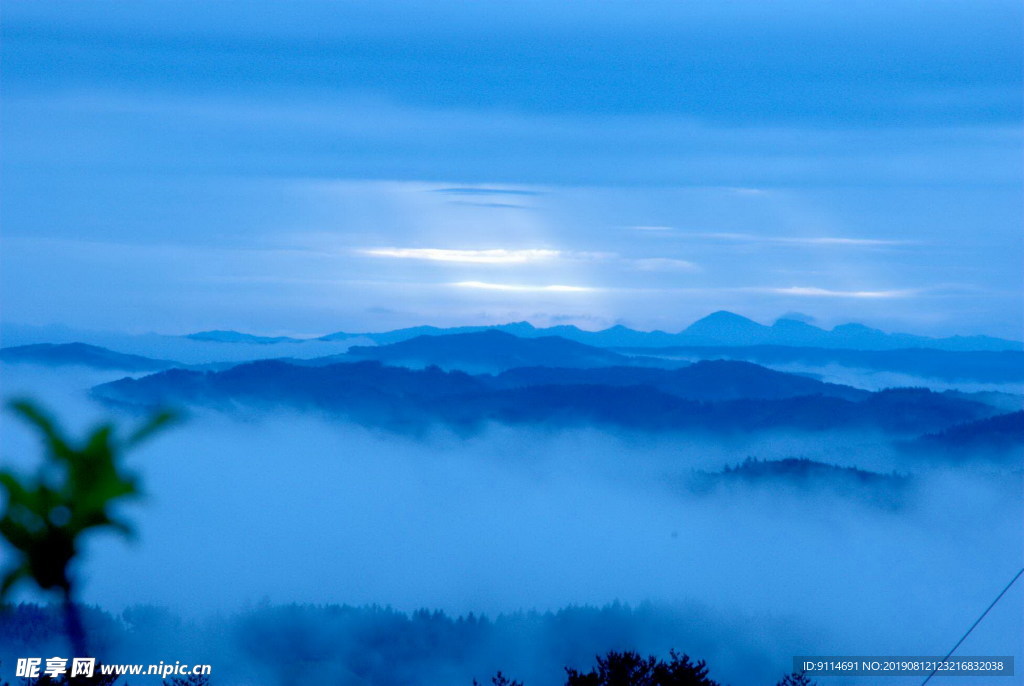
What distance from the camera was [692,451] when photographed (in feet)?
618

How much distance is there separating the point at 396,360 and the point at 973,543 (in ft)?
335

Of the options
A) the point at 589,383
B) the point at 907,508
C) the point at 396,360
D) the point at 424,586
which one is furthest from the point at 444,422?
the point at 907,508

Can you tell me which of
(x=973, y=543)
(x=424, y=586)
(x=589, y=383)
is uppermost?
(x=589, y=383)

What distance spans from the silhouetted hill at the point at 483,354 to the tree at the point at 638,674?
16451 centimetres

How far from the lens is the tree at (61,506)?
691 inches

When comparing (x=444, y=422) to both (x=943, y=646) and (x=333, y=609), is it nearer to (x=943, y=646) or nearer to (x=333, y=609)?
(x=333, y=609)

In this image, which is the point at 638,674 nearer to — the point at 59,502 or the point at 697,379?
the point at 59,502

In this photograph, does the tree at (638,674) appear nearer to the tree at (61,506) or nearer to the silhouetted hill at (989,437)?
the tree at (61,506)

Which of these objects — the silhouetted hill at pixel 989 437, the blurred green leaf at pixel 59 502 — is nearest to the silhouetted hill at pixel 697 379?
the silhouetted hill at pixel 989 437

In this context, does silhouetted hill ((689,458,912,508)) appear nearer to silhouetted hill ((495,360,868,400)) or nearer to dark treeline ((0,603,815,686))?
silhouetted hill ((495,360,868,400))

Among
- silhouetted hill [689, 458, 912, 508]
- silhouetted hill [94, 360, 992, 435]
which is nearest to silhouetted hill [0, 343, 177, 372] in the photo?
silhouetted hill [94, 360, 992, 435]

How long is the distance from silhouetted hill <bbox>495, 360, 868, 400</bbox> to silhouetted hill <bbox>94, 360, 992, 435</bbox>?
1.79 feet

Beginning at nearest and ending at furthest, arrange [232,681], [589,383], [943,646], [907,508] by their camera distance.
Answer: [232,681], [943,646], [907,508], [589,383]

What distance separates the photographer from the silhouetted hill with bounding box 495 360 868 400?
186000 mm
